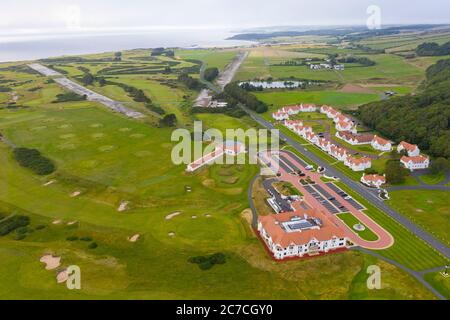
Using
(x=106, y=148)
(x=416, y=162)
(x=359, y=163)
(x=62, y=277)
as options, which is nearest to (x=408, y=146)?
(x=416, y=162)

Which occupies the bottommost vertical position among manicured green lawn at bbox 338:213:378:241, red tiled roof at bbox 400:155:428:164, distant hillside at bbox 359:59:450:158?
manicured green lawn at bbox 338:213:378:241

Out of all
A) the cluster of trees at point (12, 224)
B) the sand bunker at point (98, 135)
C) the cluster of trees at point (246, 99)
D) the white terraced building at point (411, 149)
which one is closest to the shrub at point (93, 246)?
the cluster of trees at point (12, 224)

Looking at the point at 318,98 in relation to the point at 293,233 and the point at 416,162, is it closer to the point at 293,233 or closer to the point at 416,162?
the point at 416,162

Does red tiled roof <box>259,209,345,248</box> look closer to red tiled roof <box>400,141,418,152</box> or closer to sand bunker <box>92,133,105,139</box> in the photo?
red tiled roof <box>400,141,418,152</box>

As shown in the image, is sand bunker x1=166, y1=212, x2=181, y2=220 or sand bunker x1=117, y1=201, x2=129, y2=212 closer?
sand bunker x1=166, y1=212, x2=181, y2=220

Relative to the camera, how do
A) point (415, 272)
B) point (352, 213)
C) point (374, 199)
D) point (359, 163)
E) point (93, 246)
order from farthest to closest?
point (359, 163)
point (374, 199)
point (352, 213)
point (93, 246)
point (415, 272)

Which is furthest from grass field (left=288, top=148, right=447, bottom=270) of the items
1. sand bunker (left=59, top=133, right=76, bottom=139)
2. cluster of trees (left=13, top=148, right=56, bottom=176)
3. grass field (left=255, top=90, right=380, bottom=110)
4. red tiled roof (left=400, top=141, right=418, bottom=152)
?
grass field (left=255, top=90, right=380, bottom=110)
